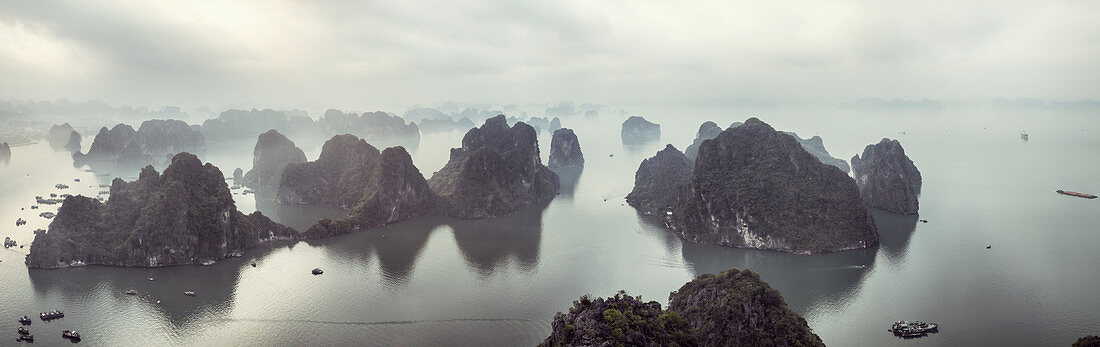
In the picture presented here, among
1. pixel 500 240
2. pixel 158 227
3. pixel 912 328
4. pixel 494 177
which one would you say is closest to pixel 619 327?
pixel 912 328

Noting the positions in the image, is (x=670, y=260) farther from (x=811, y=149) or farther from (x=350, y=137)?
(x=811, y=149)

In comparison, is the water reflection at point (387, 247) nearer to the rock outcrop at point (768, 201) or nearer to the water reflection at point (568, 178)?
the water reflection at point (568, 178)

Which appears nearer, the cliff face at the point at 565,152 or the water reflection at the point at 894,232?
the water reflection at the point at 894,232

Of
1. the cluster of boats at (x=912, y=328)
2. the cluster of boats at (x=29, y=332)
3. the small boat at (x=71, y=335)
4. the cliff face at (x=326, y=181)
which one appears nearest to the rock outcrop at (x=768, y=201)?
the cluster of boats at (x=912, y=328)

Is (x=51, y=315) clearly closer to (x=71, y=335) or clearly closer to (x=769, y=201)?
(x=71, y=335)

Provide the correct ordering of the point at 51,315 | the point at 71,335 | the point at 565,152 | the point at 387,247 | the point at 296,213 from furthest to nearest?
the point at 565,152 → the point at 296,213 → the point at 387,247 → the point at 51,315 → the point at 71,335

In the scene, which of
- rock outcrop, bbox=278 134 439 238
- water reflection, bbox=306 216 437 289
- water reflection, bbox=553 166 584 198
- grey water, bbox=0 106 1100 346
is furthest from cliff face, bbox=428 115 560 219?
water reflection, bbox=306 216 437 289
